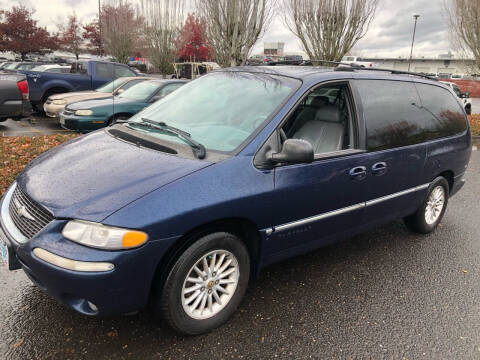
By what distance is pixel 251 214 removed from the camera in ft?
8.27

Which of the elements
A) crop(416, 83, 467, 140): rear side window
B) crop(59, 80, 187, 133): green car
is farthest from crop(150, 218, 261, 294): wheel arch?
crop(59, 80, 187, 133): green car

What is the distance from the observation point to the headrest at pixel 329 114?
11.1 ft

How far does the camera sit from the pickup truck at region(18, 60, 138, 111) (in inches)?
444

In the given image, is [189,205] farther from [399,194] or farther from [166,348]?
[399,194]

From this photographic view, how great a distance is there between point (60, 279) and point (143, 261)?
0.44 metres

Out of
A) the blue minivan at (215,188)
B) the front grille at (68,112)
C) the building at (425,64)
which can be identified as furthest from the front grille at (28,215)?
the building at (425,64)

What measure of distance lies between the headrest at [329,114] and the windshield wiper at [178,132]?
1.27 metres

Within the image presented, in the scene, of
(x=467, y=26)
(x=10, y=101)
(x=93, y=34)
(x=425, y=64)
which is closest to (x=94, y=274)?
(x=10, y=101)

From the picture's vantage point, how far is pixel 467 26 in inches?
528

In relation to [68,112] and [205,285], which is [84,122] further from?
[205,285]

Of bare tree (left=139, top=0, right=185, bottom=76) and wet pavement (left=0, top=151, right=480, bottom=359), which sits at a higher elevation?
bare tree (left=139, top=0, right=185, bottom=76)

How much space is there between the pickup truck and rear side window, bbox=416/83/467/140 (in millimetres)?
9427

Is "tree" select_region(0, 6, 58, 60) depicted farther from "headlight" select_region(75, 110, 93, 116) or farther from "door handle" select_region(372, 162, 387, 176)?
"door handle" select_region(372, 162, 387, 176)

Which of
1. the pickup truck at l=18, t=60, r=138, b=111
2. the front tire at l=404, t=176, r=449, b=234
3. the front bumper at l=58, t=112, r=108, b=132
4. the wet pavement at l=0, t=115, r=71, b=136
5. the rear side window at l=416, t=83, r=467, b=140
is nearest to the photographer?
the rear side window at l=416, t=83, r=467, b=140
